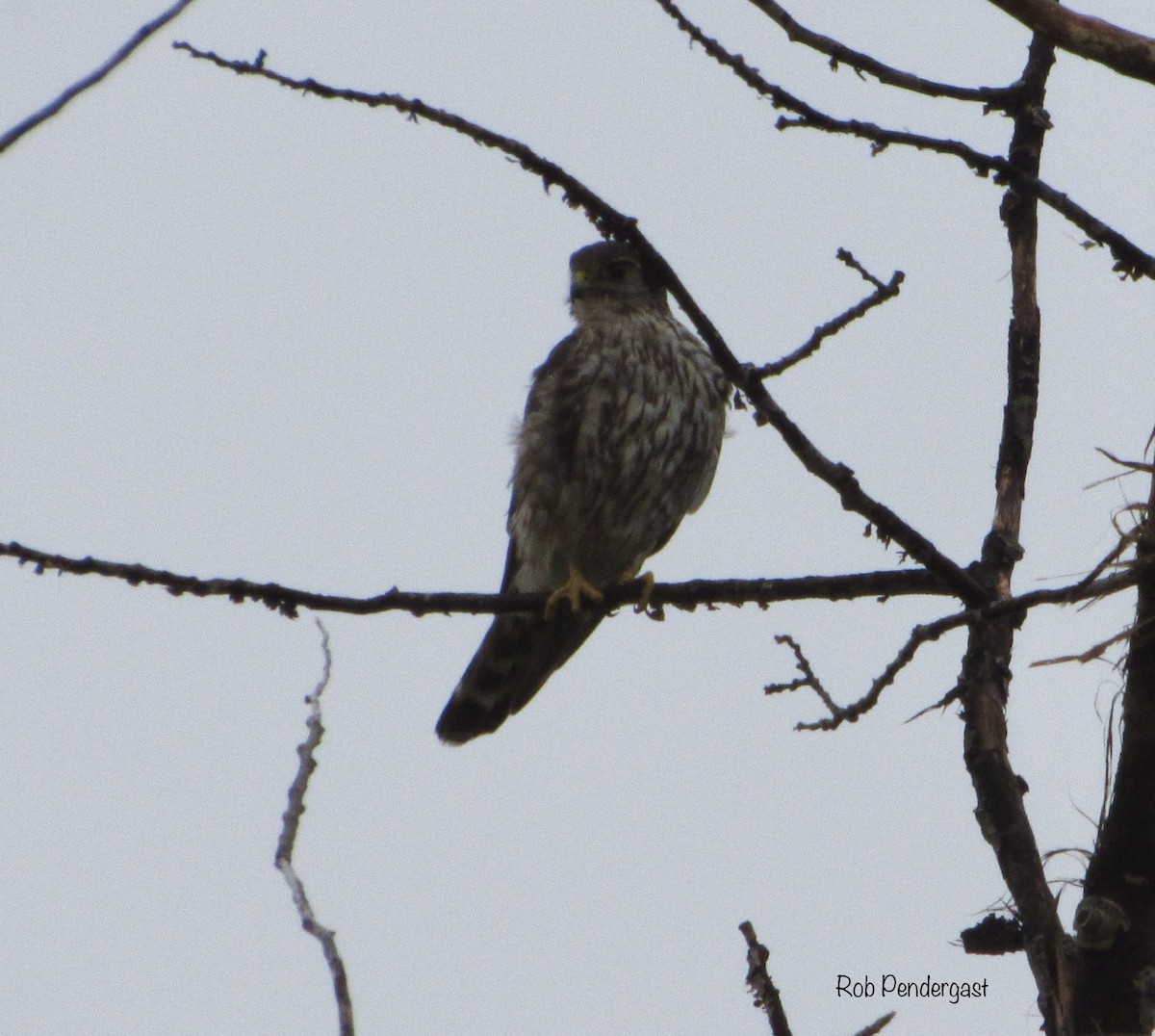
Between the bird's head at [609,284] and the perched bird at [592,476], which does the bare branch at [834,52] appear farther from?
the bird's head at [609,284]

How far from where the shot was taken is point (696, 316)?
2.09m

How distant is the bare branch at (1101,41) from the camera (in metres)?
1.96

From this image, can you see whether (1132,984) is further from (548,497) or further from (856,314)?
(548,497)

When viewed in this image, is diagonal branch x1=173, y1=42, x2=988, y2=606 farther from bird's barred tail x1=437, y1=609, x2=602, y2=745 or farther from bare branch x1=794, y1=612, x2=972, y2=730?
bird's barred tail x1=437, y1=609, x2=602, y2=745

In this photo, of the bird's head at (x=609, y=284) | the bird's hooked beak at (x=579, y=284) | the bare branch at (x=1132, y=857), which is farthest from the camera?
the bird's hooked beak at (x=579, y=284)

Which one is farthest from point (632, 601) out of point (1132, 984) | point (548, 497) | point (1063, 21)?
point (1063, 21)

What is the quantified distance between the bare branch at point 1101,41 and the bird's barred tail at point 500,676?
3.06 meters

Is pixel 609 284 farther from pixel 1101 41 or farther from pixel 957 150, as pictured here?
pixel 1101 41

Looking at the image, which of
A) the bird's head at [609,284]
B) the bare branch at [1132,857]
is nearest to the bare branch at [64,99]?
the bare branch at [1132,857]

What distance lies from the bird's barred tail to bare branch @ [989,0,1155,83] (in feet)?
10.1

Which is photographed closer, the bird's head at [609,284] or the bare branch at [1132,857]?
the bare branch at [1132,857]

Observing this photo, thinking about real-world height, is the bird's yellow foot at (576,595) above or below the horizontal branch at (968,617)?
above

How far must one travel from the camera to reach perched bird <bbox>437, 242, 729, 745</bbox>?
4734 millimetres

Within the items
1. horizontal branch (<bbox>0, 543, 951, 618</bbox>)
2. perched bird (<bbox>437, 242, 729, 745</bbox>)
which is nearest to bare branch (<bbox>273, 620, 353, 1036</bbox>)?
horizontal branch (<bbox>0, 543, 951, 618</bbox>)
